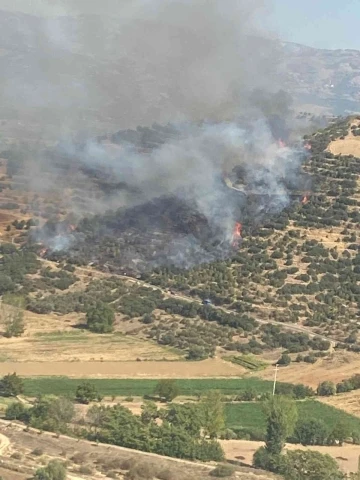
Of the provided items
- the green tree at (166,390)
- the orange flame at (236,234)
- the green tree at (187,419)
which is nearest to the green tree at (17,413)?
the green tree at (187,419)

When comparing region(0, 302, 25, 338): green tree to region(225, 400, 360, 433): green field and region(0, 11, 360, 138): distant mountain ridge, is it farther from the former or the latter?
region(0, 11, 360, 138): distant mountain ridge

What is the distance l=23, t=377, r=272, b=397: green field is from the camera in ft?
114

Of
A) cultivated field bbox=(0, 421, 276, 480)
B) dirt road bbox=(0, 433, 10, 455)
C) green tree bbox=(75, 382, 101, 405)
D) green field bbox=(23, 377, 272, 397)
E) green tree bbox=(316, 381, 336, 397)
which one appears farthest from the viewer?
green tree bbox=(316, 381, 336, 397)

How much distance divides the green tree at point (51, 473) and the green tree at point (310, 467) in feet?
22.9

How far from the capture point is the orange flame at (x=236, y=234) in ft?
181

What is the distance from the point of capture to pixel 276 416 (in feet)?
90.8

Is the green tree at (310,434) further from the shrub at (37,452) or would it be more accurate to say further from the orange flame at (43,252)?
the orange flame at (43,252)

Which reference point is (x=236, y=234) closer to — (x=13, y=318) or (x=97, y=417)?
(x=13, y=318)

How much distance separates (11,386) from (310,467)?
13.7 metres

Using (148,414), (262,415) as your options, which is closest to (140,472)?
(148,414)

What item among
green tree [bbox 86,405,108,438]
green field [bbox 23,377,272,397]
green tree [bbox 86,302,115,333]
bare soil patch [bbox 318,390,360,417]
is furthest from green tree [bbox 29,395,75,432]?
green tree [bbox 86,302,115,333]

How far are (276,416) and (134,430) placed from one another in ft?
15.8

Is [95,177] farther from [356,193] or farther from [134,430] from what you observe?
[134,430]

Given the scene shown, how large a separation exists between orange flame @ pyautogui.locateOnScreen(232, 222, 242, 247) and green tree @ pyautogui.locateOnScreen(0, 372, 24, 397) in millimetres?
24715
